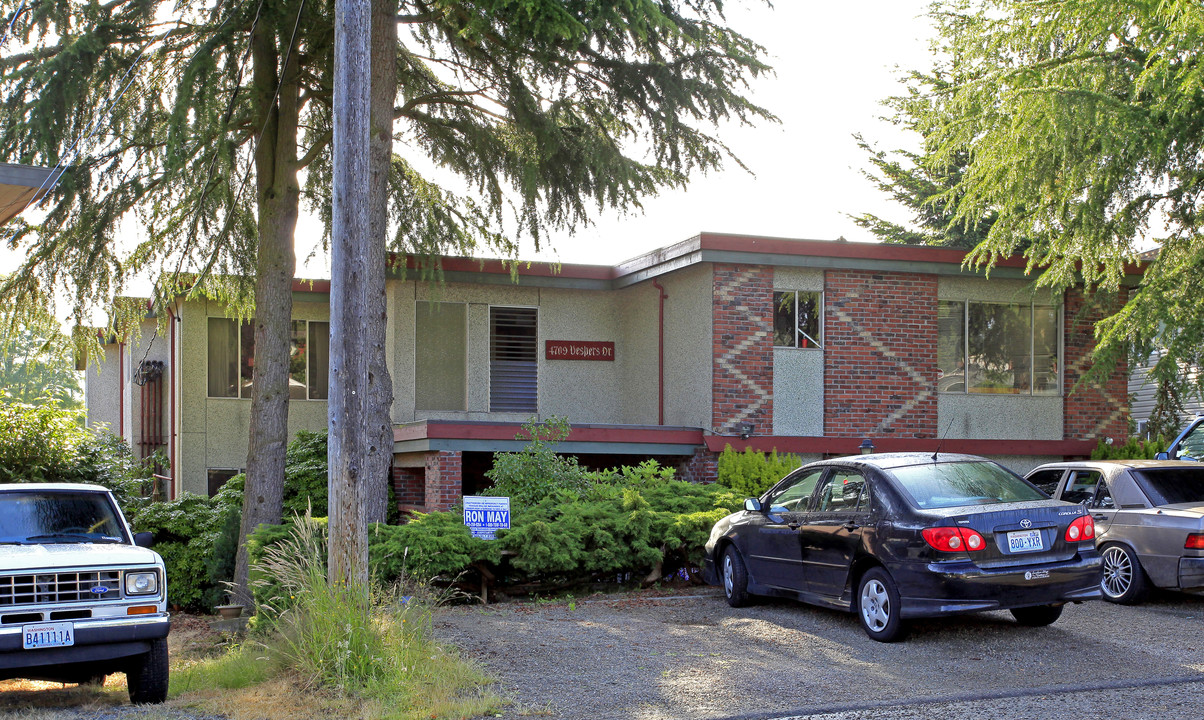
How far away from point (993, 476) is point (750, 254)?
734 centimetres

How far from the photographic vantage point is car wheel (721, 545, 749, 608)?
10.9 meters

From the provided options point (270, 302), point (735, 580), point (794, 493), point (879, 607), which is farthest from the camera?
point (270, 302)

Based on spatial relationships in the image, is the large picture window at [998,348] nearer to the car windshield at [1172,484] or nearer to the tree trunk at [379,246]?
the car windshield at [1172,484]

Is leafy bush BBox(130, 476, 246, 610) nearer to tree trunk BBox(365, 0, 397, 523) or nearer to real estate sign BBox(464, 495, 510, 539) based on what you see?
tree trunk BBox(365, 0, 397, 523)

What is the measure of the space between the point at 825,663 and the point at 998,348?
11079 mm

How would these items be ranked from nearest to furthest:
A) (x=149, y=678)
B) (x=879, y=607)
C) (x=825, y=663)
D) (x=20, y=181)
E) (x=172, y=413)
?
(x=149, y=678) → (x=825, y=663) → (x=879, y=607) → (x=20, y=181) → (x=172, y=413)

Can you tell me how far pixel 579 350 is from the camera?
19438 millimetres

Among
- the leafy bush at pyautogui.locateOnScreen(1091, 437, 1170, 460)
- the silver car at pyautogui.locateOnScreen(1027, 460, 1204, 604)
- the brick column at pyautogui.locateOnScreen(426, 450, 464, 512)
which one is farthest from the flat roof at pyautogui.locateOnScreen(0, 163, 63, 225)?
the leafy bush at pyautogui.locateOnScreen(1091, 437, 1170, 460)

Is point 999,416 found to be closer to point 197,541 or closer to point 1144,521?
point 1144,521

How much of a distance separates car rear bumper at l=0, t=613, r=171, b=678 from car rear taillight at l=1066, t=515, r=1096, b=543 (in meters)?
6.87

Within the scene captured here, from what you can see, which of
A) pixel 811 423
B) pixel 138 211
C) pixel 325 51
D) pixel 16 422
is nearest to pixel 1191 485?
pixel 811 423

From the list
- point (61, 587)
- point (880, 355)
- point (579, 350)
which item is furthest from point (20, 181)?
point (880, 355)

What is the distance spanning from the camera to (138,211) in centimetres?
1488

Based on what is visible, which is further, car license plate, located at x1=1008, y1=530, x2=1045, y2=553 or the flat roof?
the flat roof
